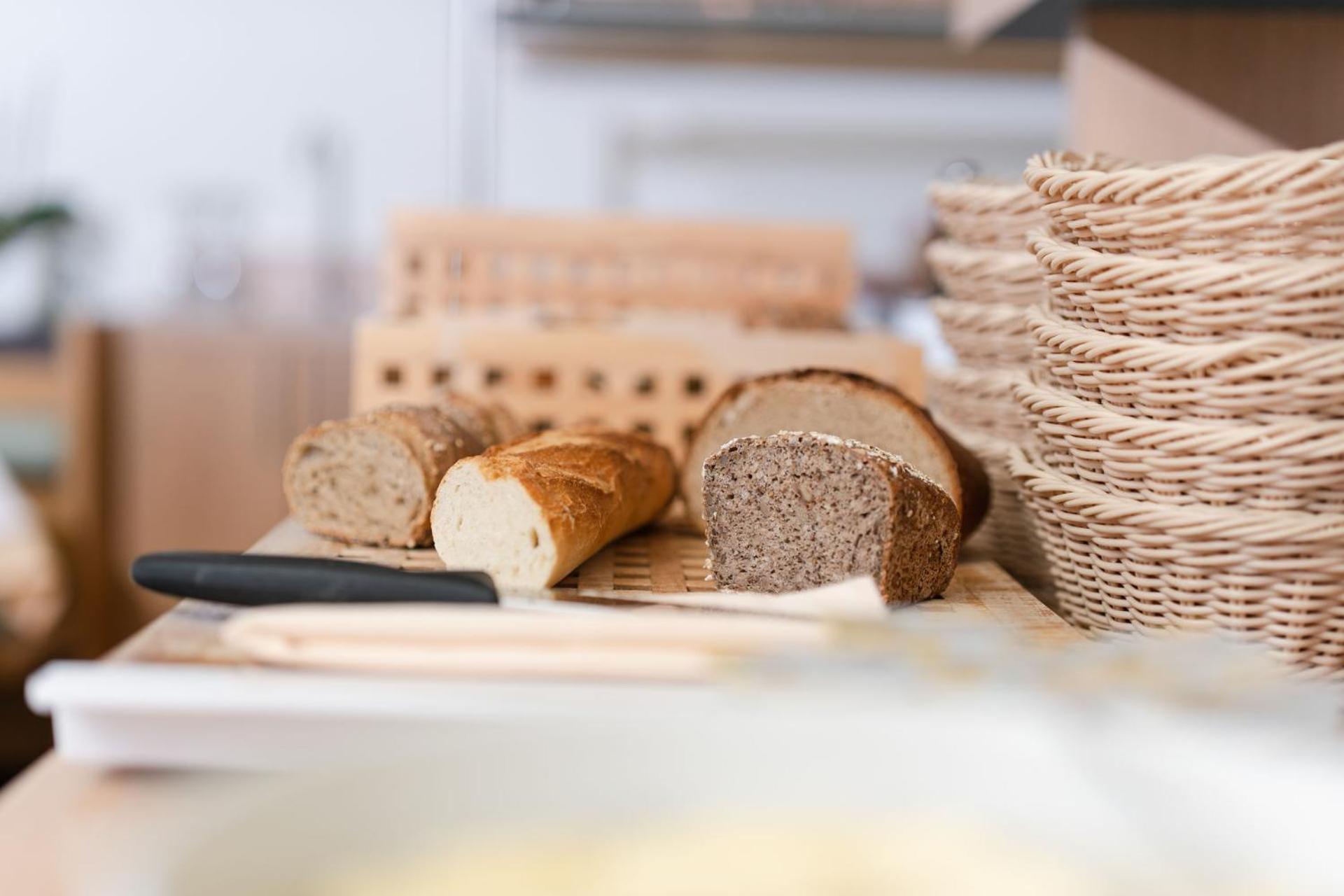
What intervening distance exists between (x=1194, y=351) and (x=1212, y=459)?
57mm

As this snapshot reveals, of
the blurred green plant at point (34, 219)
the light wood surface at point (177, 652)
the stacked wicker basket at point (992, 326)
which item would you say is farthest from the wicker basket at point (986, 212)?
the blurred green plant at point (34, 219)

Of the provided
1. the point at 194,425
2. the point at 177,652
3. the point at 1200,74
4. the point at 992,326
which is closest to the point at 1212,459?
the point at 992,326

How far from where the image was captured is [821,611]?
0.61m

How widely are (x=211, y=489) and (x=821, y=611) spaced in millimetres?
2541

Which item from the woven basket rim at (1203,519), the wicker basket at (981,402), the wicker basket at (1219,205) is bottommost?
the woven basket rim at (1203,519)

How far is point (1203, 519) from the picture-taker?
24.3 inches

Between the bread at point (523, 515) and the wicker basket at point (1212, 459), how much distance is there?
0.30 metres

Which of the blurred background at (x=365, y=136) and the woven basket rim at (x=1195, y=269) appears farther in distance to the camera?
the blurred background at (x=365, y=136)

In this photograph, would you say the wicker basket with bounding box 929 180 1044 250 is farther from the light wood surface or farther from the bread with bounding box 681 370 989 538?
the light wood surface

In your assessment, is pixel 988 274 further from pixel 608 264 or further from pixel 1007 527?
pixel 608 264

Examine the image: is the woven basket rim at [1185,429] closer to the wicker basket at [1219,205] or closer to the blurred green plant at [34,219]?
the wicker basket at [1219,205]

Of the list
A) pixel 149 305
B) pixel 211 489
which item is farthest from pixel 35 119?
pixel 211 489

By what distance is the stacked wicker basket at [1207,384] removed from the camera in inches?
22.8

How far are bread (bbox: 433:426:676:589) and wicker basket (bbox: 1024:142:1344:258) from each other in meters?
0.34
